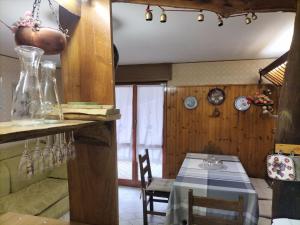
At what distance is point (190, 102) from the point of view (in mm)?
3939

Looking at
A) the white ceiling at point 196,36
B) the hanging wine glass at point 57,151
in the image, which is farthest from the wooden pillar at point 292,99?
the hanging wine glass at point 57,151

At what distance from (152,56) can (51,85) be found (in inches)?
115

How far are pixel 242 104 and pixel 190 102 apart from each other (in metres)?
0.87

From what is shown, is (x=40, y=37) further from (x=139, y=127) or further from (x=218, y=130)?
(x=139, y=127)

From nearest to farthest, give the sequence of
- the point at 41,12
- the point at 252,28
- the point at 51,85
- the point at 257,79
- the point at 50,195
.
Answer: the point at 51,85 < the point at 41,12 < the point at 252,28 < the point at 50,195 < the point at 257,79

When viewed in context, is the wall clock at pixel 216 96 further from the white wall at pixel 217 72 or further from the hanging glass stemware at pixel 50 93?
the hanging glass stemware at pixel 50 93

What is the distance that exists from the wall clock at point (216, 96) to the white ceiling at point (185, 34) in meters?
0.56

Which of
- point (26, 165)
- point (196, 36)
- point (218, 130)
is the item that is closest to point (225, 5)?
point (26, 165)

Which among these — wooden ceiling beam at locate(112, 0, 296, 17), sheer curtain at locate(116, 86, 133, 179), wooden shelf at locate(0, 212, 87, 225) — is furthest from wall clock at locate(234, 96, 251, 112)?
wooden shelf at locate(0, 212, 87, 225)

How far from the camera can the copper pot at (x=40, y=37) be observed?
0.76 m

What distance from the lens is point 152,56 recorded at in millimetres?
3551

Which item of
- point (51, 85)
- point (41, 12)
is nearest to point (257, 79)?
point (41, 12)

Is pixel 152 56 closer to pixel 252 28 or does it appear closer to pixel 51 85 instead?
pixel 252 28

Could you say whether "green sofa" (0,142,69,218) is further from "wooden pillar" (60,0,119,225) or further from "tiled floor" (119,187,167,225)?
"wooden pillar" (60,0,119,225)
